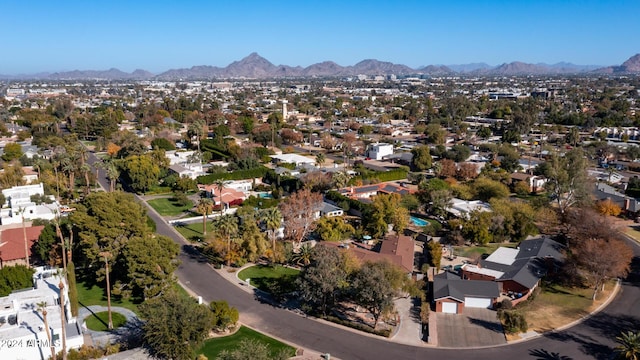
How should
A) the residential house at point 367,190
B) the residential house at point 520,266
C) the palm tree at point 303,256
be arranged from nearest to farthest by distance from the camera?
the residential house at point 520,266
the palm tree at point 303,256
the residential house at point 367,190

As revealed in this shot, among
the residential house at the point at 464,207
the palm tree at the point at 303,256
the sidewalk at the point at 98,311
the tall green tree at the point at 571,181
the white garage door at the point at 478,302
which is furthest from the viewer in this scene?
the tall green tree at the point at 571,181

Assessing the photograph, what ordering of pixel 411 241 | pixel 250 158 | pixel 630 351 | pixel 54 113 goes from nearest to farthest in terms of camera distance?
pixel 630 351
pixel 411 241
pixel 250 158
pixel 54 113

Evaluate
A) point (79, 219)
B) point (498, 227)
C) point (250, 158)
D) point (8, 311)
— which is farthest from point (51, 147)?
point (498, 227)

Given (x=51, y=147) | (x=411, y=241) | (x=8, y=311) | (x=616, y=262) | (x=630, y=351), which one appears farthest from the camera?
(x=51, y=147)

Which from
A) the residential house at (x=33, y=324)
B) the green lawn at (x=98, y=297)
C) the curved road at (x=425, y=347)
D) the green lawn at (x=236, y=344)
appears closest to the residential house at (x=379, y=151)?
the curved road at (x=425, y=347)

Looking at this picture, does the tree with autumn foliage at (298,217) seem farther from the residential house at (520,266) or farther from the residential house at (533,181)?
the residential house at (533,181)

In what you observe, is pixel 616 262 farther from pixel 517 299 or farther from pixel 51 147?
pixel 51 147

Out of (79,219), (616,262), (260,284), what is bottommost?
(260,284)
